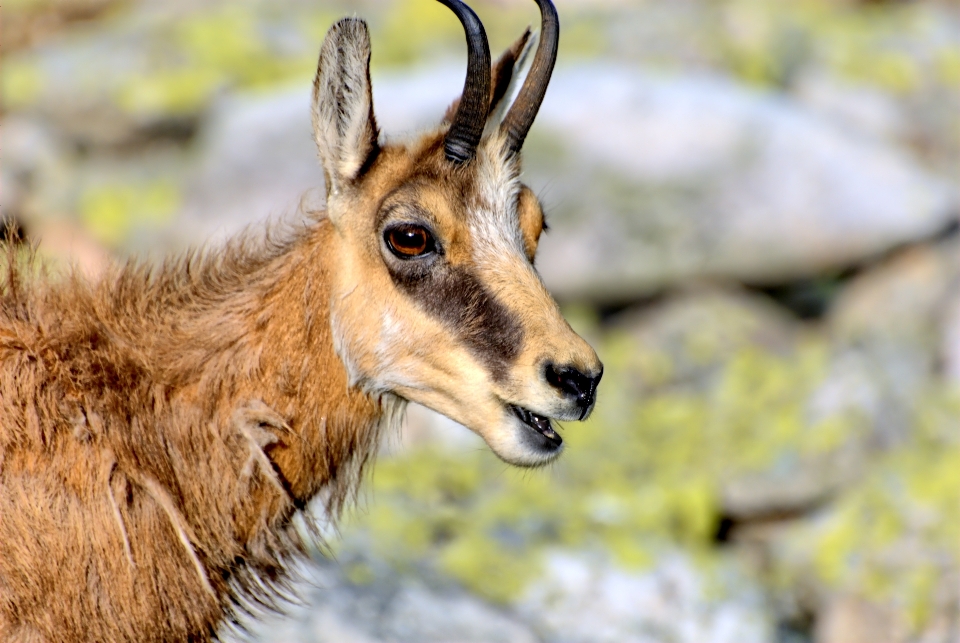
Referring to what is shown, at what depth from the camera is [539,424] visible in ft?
15.6

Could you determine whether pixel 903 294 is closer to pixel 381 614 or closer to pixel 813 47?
pixel 813 47

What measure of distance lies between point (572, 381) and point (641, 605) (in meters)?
3.49

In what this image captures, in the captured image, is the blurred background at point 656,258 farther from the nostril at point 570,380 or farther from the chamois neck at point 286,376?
the nostril at point 570,380

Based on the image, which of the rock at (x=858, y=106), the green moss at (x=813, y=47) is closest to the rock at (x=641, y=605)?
the rock at (x=858, y=106)

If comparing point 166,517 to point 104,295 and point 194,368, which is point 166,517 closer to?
point 194,368

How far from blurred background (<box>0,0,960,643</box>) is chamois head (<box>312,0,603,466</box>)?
216 cm

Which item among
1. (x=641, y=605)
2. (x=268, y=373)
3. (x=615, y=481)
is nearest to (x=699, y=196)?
(x=615, y=481)

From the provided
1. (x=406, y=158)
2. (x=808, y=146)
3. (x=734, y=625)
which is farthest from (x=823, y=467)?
(x=406, y=158)

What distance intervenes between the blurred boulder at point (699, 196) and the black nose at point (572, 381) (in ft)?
22.8

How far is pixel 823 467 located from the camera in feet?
28.8

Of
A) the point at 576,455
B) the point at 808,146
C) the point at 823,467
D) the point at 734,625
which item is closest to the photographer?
the point at 734,625

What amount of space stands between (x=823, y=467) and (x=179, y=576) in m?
5.82

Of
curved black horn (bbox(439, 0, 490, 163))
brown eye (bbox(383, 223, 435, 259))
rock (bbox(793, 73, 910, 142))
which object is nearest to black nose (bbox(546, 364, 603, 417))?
brown eye (bbox(383, 223, 435, 259))

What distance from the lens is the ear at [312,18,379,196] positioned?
474 cm
